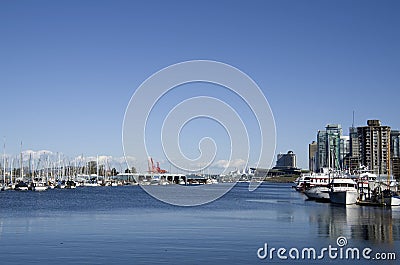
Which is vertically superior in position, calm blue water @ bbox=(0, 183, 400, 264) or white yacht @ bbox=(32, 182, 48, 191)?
white yacht @ bbox=(32, 182, 48, 191)

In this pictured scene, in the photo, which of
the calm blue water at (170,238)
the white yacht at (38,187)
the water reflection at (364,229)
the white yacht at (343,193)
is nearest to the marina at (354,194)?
the white yacht at (343,193)

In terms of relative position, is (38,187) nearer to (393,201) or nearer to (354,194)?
(354,194)

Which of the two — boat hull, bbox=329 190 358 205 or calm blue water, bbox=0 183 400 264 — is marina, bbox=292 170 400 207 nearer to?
boat hull, bbox=329 190 358 205

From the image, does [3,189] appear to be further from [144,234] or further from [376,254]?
[376,254]

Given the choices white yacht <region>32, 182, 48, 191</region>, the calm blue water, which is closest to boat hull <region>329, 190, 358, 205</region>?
the calm blue water

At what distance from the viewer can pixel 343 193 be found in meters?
82.5

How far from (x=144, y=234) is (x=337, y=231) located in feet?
45.8

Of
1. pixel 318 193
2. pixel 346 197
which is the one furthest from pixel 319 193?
pixel 346 197

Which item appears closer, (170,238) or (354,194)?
(170,238)

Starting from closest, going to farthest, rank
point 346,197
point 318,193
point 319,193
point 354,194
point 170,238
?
point 170,238 < point 346,197 < point 354,194 < point 319,193 < point 318,193

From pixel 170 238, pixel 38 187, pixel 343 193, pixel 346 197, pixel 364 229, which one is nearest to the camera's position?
pixel 170 238

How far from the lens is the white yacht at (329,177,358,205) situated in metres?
81.1

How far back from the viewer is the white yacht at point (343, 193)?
81.1 metres

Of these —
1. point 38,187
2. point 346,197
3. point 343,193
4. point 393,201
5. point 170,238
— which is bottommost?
point 170,238
